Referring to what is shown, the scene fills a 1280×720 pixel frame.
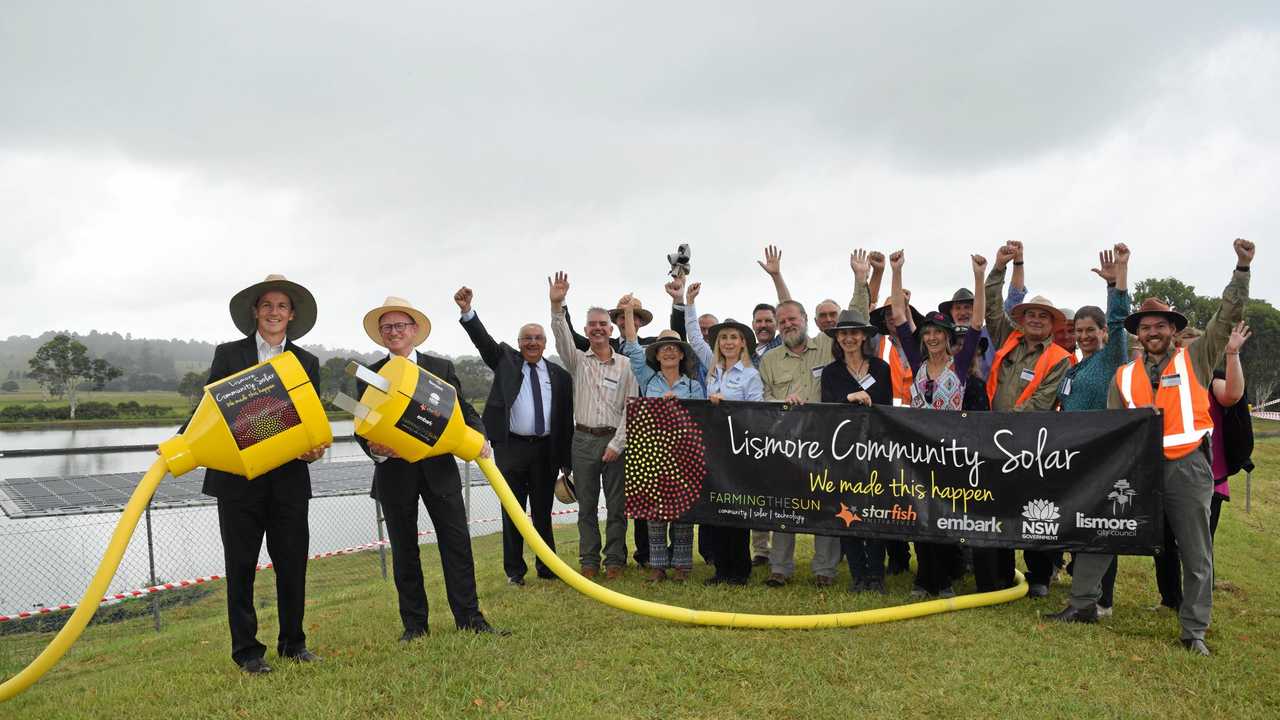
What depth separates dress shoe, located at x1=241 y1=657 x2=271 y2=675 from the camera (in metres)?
4.53

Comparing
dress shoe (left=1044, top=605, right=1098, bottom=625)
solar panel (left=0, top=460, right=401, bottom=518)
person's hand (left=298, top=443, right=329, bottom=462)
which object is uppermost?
person's hand (left=298, top=443, right=329, bottom=462)

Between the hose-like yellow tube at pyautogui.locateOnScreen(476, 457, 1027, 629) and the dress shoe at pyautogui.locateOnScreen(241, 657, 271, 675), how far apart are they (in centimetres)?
169

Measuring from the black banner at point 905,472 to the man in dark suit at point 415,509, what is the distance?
69.9 inches

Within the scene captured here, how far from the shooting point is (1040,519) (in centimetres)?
566

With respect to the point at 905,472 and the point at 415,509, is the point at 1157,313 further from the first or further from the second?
the point at 415,509

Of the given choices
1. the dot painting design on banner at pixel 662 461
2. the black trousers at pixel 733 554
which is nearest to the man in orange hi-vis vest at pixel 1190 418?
the black trousers at pixel 733 554

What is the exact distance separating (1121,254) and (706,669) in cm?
433

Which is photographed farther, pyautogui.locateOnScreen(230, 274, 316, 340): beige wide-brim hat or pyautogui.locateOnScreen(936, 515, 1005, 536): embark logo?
pyautogui.locateOnScreen(936, 515, 1005, 536): embark logo

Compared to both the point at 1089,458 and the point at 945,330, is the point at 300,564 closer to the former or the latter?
the point at 945,330

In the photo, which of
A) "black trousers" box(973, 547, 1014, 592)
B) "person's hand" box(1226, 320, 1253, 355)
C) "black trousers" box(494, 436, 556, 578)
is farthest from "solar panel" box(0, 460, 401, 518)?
"person's hand" box(1226, 320, 1253, 355)

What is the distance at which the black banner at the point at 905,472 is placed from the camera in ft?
18.0

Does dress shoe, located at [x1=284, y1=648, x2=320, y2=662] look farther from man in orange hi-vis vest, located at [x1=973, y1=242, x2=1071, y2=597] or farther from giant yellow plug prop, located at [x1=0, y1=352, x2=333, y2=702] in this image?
man in orange hi-vis vest, located at [x1=973, y1=242, x2=1071, y2=597]

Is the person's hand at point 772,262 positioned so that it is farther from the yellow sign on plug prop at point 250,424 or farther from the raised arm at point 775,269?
the yellow sign on plug prop at point 250,424

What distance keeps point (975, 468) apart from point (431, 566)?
23.3 feet
